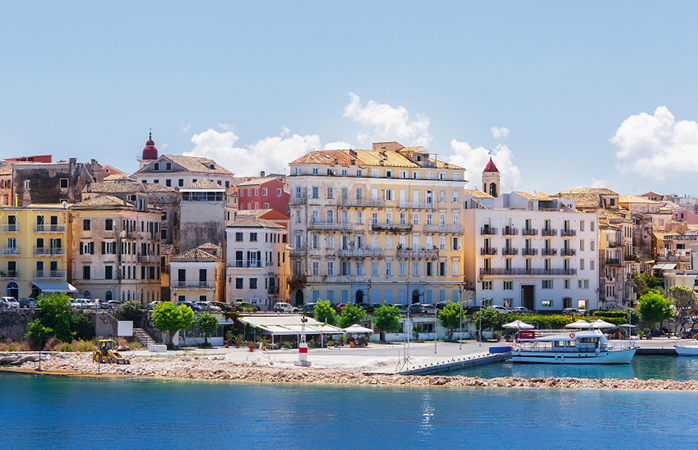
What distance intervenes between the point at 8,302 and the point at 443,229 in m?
44.9

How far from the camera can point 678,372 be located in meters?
87.0

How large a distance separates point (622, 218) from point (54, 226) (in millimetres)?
71409

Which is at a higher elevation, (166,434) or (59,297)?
(59,297)

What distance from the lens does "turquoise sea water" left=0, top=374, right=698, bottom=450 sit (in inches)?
2383

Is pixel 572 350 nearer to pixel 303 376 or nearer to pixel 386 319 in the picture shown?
pixel 386 319

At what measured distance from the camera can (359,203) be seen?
110 m

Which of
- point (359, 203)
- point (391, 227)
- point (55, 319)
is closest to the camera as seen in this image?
point (55, 319)

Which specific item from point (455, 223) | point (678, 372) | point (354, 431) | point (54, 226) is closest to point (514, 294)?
point (455, 223)

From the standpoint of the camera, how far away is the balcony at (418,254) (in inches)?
4390

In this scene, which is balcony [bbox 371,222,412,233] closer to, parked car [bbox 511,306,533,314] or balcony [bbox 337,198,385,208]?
balcony [bbox 337,198,385,208]

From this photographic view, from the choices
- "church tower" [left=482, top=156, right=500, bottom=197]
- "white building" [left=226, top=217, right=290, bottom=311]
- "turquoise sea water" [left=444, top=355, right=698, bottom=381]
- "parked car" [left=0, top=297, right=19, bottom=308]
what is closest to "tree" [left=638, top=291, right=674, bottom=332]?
"turquoise sea water" [left=444, top=355, right=698, bottom=381]

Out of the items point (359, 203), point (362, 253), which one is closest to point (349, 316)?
point (362, 253)

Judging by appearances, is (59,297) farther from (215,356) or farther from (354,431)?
(354,431)

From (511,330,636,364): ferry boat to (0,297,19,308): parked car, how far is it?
4362 cm
